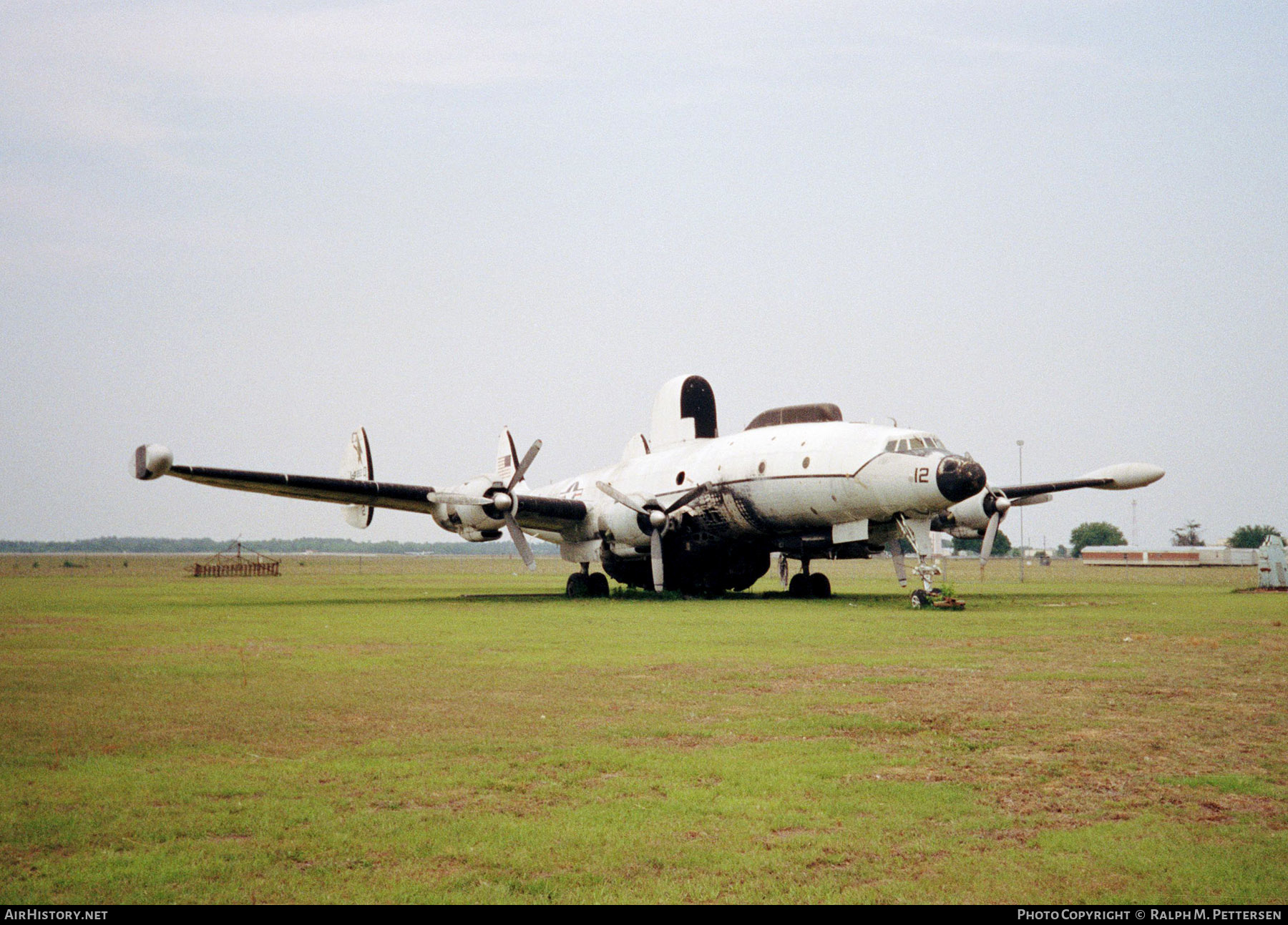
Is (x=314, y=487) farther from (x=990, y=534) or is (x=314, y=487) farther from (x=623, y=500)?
(x=990, y=534)

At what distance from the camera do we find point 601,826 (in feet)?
19.5

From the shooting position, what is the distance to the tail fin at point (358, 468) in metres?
34.6

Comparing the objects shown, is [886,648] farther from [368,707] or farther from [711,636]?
[368,707]

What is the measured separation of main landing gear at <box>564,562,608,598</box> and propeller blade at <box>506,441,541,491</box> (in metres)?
4.50

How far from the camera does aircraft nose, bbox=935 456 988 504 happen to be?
23.2 metres

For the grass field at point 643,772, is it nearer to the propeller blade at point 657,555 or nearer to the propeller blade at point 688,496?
the propeller blade at point 688,496

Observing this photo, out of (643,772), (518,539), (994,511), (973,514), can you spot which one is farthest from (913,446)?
(643,772)

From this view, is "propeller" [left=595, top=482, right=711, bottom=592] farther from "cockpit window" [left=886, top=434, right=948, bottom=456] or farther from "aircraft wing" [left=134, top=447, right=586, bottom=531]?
"cockpit window" [left=886, top=434, right=948, bottom=456]

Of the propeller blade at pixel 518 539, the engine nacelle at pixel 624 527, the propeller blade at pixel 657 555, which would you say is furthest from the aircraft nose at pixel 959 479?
the propeller blade at pixel 518 539

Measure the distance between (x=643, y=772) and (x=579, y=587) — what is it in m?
26.3

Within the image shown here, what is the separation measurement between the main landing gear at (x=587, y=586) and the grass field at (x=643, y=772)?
57.1 ft

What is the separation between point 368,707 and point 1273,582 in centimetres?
3513

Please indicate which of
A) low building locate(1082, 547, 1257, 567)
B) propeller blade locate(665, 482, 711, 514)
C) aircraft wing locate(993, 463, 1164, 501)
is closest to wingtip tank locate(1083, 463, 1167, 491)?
aircraft wing locate(993, 463, 1164, 501)
